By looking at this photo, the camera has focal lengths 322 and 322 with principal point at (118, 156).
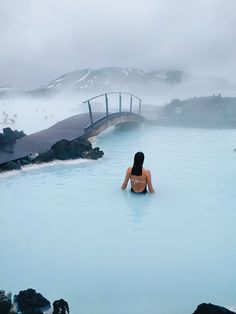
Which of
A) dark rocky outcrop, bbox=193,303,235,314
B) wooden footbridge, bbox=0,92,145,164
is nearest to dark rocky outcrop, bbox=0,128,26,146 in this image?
wooden footbridge, bbox=0,92,145,164

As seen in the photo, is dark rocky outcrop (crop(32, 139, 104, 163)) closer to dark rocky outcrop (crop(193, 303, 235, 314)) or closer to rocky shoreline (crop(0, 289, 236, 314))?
rocky shoreline (crop(0, 289, 236, 314))

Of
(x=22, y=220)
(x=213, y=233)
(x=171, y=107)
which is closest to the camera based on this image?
(x=213, y=233)

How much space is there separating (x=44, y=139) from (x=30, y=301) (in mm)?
9405

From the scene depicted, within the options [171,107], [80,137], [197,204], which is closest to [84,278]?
[197,204]

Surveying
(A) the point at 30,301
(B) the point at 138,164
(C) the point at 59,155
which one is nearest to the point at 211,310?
(A) the point at 30,301

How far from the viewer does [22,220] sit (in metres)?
5.98

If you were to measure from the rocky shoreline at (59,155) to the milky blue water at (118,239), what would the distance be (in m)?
0.44

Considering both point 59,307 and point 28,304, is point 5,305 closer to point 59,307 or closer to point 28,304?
point 28,304

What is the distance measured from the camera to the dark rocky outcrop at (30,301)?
3457mm

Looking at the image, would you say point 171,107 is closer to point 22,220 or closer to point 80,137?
point 80,137

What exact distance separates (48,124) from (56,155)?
930cm

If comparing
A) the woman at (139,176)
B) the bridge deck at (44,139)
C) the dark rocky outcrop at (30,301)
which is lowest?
the dark rocky outcrop at (30,301)

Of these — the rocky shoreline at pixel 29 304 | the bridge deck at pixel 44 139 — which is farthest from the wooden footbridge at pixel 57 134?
the rocky shoreline at pixel 29 304

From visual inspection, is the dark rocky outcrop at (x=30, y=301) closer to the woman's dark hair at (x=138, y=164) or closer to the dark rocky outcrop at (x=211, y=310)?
the dark rocky outcrop at (x=211, y=310)
